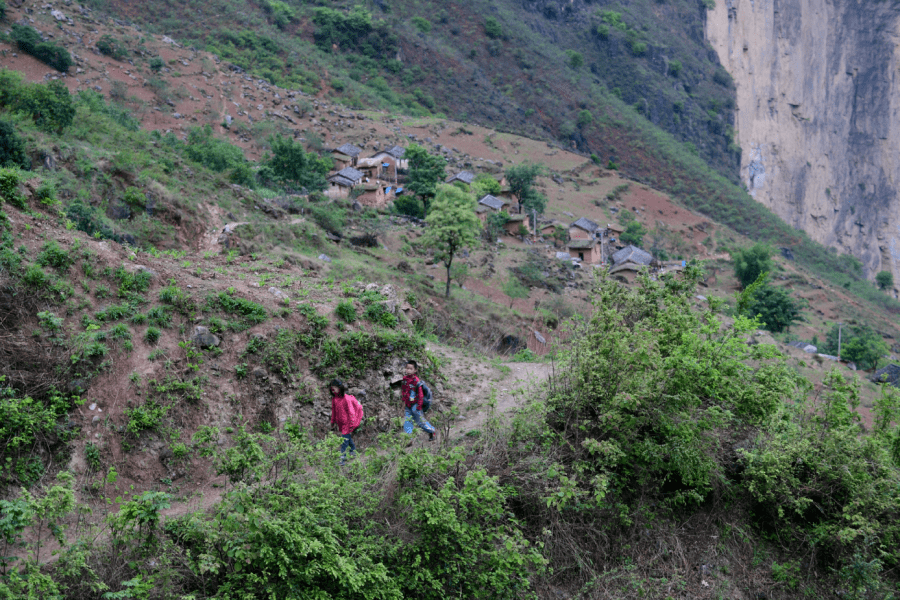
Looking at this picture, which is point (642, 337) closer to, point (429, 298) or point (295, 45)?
point (429, 298)

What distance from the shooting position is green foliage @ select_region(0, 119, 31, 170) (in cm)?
1195

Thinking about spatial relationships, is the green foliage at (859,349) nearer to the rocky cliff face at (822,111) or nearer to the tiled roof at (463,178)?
the tiled roof at (463,178)

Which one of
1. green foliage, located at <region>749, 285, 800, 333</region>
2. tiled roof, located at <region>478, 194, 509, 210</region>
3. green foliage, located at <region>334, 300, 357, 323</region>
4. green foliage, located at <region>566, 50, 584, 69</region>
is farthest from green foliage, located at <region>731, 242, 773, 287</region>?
green foliage, located at <region>566, 50, 584, 69</region>

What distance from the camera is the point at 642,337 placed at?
7246 millimetres

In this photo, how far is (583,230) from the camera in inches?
1524

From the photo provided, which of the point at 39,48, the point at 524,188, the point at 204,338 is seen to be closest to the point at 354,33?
the point at 524,188

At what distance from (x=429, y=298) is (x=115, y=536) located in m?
15.1

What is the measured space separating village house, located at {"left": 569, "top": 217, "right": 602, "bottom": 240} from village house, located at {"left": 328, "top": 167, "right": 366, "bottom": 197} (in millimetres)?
14760

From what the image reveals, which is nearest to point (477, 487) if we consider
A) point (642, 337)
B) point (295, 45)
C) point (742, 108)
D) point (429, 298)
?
point (642, 337)

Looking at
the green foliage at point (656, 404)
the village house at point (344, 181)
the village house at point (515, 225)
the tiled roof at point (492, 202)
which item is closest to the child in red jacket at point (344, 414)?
the green foliage at point (656, 404)

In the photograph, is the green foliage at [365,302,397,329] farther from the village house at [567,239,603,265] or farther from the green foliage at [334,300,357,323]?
the village house at [567,239,603,265]

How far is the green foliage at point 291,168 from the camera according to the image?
28875 mm

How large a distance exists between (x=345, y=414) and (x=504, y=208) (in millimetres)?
33045

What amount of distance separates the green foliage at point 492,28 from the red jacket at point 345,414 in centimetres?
6968
